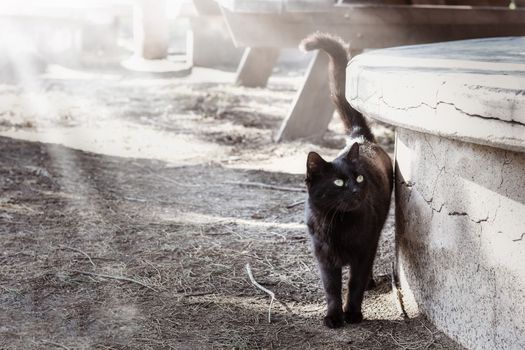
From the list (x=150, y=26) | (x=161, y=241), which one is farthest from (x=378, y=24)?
A: (x=150, y=26)

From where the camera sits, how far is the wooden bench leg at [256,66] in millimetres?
8156

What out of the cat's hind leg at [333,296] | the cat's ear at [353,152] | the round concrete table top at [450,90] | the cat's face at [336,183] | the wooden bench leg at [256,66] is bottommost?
the wooden bench leg at [256,66]

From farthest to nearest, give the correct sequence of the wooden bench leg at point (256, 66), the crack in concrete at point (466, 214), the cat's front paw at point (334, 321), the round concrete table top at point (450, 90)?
the wooden bench leg at point (256, 66) < the cat's front paw at point (334, 321) < the crack in concrete at point (466, 214) < the round concrete table top at point (450, 90)

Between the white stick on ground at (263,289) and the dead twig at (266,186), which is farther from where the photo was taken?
the dead twig at (266,186)

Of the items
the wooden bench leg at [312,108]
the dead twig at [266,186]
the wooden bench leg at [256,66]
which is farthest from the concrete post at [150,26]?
the dead twig at [266,186]

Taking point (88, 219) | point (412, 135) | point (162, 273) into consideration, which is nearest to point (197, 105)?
point (88, 219)

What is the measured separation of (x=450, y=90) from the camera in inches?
84.9

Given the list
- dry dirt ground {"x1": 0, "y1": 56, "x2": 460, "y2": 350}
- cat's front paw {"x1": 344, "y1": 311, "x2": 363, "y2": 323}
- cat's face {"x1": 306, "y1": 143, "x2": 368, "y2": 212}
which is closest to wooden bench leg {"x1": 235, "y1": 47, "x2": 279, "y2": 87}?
dry dirt ground {"x1": 0, "y1": 56, "x2": 460, "y2": 350}

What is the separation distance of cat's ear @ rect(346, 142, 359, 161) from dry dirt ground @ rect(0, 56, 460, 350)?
24.3 inches

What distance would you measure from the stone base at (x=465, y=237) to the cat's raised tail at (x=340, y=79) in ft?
1.36

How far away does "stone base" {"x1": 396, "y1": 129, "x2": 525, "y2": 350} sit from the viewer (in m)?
2.16

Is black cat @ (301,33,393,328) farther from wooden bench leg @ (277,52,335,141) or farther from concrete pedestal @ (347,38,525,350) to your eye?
wooden bench leg @ (277,52,335,141)

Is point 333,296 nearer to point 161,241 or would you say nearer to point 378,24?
point 161,241

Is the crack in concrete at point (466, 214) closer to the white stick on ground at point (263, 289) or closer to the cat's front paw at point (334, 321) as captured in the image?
the cat's front paw at point (334, 321)
